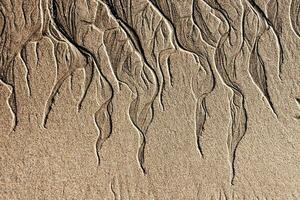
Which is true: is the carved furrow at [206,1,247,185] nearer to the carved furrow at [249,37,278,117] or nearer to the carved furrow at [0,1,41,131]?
the carved furrow at [249,37,278,117]

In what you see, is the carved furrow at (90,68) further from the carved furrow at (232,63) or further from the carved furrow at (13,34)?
the carved furrow at (232,63)

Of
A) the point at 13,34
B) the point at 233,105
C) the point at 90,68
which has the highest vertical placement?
the point at 13,34

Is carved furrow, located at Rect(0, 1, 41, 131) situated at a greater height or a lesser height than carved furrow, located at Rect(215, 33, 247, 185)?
greater

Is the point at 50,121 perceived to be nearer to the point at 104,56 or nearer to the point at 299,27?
the point at 104,56

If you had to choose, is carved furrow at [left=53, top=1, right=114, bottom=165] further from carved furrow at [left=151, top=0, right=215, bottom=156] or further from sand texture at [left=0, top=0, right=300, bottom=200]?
carved furrow at [left=151, top=0, right=215, bottom=156]

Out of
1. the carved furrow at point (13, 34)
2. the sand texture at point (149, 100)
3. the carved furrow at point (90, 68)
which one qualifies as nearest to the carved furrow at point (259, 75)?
the sand texture at point (149, 100)

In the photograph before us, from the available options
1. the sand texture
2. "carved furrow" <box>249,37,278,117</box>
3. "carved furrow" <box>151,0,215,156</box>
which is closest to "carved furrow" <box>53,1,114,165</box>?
the sand texture

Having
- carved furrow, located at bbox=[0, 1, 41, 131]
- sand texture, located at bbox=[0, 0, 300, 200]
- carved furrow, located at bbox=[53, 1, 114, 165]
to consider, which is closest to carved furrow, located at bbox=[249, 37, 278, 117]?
sand texture, located at bbox=[0, 0, 300, 200]

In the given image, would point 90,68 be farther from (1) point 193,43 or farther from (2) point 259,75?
(2) point 259,75

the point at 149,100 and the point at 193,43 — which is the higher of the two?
the point at 193,43

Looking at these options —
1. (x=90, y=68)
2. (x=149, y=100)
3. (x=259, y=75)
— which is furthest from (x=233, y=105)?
(x=90, y=68)

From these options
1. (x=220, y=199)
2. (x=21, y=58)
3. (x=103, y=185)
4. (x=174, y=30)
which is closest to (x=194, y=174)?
(x=220, y=199)
